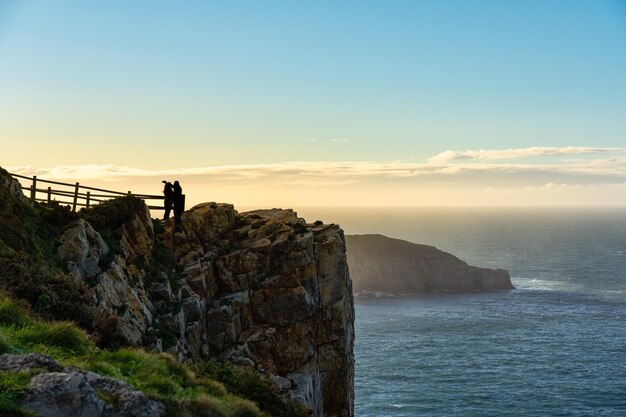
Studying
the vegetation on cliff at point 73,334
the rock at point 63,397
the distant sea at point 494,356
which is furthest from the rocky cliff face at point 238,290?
the distant sea at point 494,356

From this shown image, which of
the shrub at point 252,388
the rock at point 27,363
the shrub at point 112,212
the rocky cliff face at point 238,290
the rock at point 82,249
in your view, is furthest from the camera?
the shrub at point 112,212

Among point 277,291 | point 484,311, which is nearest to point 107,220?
A: point 277,291

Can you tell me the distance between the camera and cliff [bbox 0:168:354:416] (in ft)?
98.0

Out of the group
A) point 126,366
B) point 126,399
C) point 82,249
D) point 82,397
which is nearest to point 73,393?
point 82,397

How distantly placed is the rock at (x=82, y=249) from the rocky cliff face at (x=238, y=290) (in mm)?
69

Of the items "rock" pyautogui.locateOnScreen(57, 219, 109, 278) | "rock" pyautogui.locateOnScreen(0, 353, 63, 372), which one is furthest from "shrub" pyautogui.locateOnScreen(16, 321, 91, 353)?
"rock" pyautogui.locateOnScreen(57, 219, 109, 278)

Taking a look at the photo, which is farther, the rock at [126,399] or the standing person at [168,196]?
the standing person at [168,196]

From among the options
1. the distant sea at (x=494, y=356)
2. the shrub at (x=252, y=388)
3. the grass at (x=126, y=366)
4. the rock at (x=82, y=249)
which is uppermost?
the rock at (x=82, y=249)

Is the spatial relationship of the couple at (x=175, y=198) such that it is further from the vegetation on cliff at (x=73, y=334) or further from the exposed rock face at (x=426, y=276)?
the exposed rock face at (x=426, y=276)

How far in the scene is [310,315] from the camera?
43312 mm

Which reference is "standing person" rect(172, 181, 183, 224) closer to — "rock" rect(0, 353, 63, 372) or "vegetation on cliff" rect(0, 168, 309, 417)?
"vegetation on cliff" rect(0, 168, 309, 417)

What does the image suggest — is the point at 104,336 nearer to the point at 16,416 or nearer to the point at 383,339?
the point at 16,416

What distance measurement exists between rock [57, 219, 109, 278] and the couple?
10.3m

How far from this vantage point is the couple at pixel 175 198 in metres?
43.7
